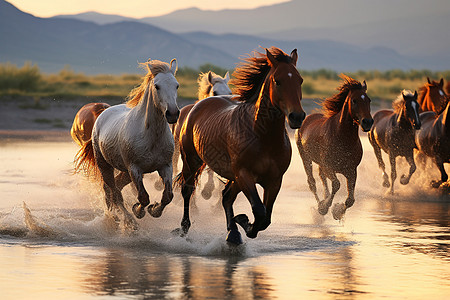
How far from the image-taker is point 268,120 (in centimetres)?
963

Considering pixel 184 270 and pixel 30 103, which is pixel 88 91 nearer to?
pixel 30 103

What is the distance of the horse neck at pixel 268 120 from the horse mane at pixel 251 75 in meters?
0.42

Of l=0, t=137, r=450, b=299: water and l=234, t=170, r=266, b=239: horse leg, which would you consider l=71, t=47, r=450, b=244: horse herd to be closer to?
l=234, t=170, r=266, b=239: horse leg

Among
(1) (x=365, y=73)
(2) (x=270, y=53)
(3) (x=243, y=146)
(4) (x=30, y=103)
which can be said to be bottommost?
(3) (x=243, y=146)

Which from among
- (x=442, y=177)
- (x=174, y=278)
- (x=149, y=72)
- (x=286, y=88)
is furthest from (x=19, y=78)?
(x=174, y=278)

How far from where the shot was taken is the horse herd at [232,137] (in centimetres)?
960

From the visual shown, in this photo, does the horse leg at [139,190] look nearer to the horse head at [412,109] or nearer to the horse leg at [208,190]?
the horse leg at [208,190]

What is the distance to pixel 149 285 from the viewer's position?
805 cm

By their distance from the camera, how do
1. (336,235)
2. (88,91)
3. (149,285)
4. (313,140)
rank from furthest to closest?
(88,91), (313,140), (336,235), (149,285)

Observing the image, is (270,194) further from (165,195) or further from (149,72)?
(149,72)

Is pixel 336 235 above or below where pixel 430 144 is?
below

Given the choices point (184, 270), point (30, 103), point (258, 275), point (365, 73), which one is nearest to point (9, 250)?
point (184, 270)

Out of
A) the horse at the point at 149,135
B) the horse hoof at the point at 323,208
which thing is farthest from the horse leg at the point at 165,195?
the horse hoof at the point at 323,208

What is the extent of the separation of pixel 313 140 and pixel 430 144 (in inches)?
155
